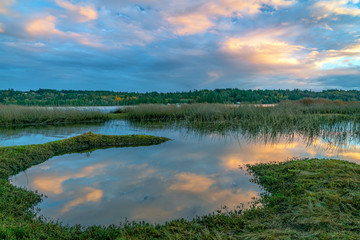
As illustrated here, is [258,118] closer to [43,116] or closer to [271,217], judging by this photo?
[271,217]

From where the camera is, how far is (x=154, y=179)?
498 cm

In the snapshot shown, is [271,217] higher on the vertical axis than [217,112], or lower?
lower

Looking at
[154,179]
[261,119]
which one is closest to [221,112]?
[261,119]

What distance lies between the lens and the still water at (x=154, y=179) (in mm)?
3631

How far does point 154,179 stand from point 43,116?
1355cm

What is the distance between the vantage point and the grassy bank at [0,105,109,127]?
14305 millimetres

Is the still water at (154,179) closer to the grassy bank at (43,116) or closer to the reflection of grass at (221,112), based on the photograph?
the reflection of grass at (221,112)

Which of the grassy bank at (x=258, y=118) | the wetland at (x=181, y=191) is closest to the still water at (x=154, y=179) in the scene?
the wetland at (x=181, y=191)

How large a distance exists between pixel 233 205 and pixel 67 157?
5.36 meters

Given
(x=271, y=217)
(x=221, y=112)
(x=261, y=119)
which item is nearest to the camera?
(x=271, y=217)

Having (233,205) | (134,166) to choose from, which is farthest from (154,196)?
(134,166)

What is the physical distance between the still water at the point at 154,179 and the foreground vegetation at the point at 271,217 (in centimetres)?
31

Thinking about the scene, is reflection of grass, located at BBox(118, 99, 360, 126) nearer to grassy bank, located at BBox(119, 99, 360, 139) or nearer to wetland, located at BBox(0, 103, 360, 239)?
grassy bank, located at BBox(119, 99, 360, 139)

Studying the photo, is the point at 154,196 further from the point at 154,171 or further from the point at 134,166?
the point at 134,166
